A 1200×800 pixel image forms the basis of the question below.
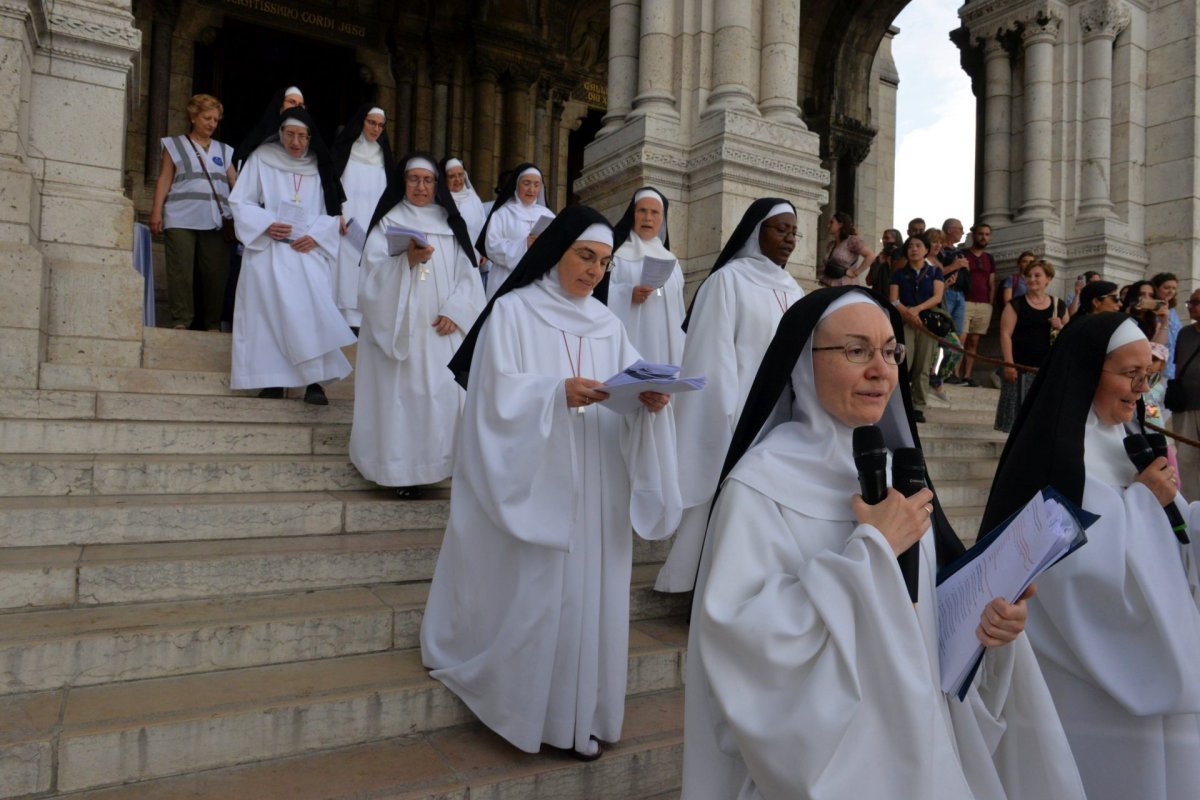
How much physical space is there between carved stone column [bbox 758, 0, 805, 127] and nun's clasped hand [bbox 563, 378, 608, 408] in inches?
260

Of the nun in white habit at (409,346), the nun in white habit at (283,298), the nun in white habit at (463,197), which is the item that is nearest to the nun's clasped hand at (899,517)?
the nun in white habit at (409,346)

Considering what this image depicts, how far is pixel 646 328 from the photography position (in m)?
6.41

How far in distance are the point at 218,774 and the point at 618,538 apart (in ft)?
Answer: 5.45

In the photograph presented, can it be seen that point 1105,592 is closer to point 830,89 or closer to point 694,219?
point 694,219

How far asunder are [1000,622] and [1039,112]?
13.7 m

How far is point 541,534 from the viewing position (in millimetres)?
3193

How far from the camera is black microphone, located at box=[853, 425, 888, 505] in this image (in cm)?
181

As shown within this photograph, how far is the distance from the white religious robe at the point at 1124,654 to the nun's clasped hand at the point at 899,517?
3.58 feet

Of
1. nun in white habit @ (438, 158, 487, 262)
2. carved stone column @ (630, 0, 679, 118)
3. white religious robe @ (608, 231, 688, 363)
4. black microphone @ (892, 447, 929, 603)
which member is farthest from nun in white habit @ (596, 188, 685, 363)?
black microphone @ (892, 447, 929, 603)

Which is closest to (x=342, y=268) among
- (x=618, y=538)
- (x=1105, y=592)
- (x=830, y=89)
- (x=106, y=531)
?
(x=106, y=531)

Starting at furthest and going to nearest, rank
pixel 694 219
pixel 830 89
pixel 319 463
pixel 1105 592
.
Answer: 1. pixel 830 89
2. pixel 694 219
3. pixel 319 463
4. pixel 1105 592

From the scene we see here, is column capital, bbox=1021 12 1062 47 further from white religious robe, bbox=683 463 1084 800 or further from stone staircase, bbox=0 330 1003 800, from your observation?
white religious robe, bbox=683 463 1084 800

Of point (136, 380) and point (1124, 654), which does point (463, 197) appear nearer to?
point (136, 380)

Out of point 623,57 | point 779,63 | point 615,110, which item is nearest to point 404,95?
point 623,57
